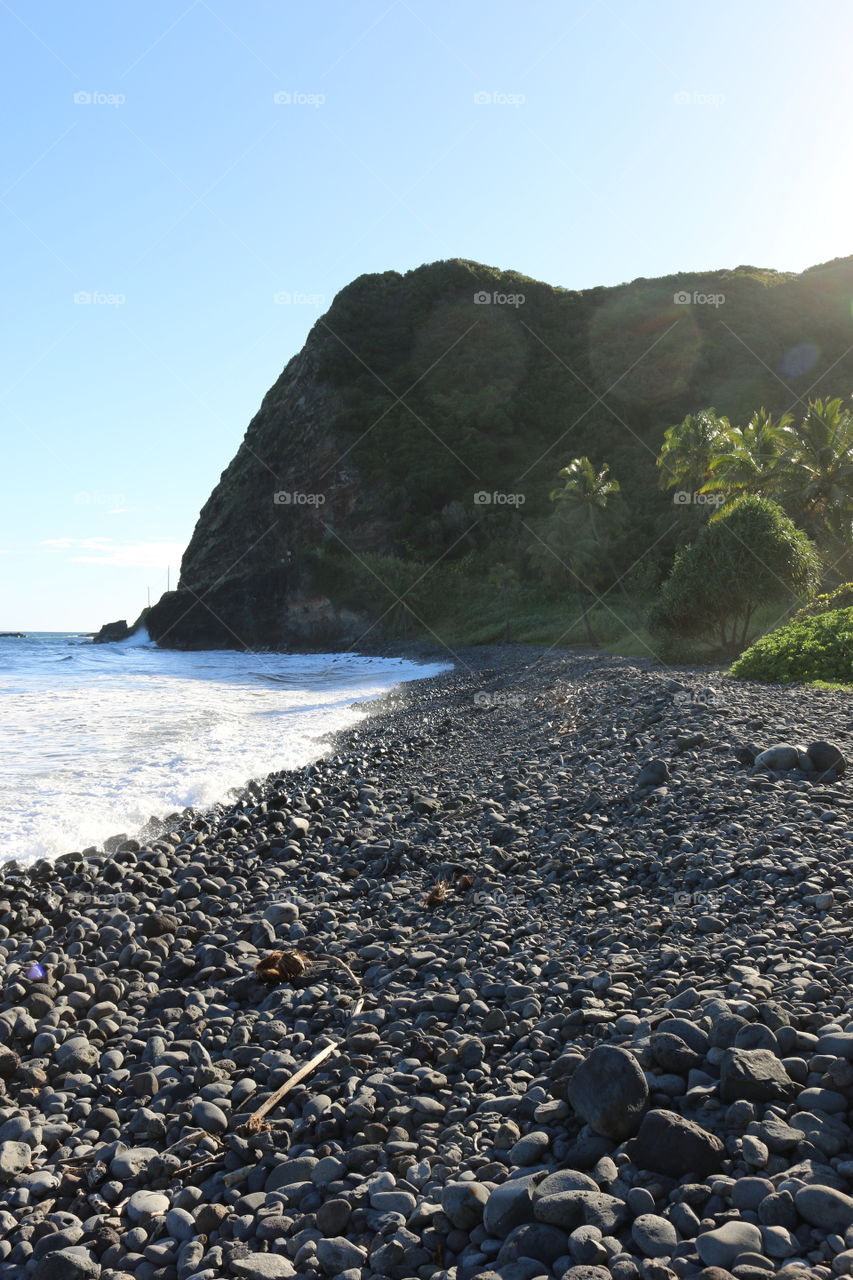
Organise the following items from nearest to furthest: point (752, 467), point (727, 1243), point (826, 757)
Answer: point (727, 1243), point (826, 757), point (752, 467)

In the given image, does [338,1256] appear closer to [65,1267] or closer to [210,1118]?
[65,1267]

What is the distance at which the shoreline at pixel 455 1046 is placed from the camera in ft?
9.24

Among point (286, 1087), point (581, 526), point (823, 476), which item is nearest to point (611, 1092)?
point (286, 1087)

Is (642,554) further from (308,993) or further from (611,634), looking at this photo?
(308,993)

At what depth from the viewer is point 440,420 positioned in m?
97.3

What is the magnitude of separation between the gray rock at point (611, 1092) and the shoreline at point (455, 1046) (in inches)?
0.5

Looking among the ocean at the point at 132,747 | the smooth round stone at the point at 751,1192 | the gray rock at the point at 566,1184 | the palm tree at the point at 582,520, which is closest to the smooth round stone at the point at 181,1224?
the gray rock at the point at 566,1184

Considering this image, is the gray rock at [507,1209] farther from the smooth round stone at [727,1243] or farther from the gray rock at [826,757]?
the gray rock at [826,757]

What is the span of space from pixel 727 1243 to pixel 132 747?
14.6 metres

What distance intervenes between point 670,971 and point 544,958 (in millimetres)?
871

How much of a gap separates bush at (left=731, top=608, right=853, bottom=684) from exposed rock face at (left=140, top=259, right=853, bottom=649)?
5316 cm

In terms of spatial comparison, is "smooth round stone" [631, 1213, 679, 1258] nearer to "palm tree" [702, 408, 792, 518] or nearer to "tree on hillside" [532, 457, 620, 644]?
"palm tree" [702, 408, 792, 518]

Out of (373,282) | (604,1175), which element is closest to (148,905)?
(604,1175)

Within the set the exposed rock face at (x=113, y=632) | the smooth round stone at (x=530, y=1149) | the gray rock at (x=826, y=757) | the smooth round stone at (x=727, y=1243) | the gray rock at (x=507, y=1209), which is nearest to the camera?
the smooth round stone at (x=727, y=1243)
